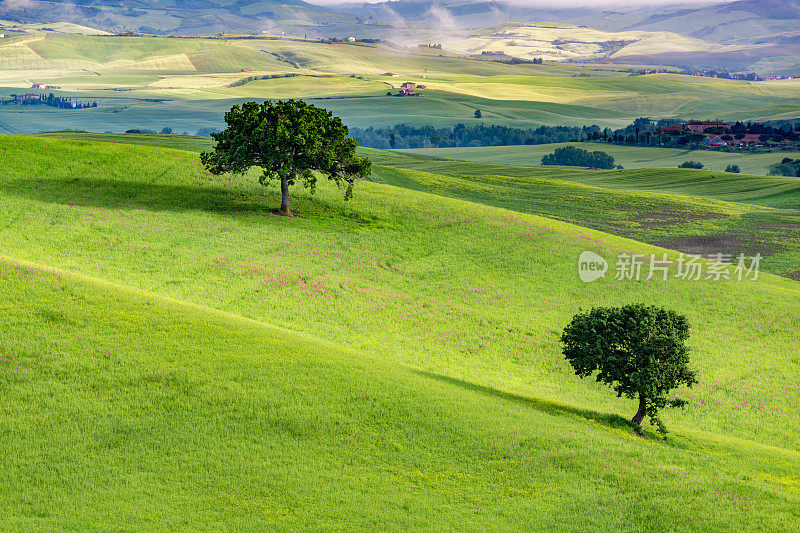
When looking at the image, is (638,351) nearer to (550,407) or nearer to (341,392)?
(550,407)

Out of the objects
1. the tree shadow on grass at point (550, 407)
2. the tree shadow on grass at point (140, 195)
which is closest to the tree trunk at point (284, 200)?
the tree shadow on grass at point (140, 195)

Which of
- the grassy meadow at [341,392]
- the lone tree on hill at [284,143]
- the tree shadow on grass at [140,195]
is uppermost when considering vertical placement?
the lone tree on hill at [284,143]

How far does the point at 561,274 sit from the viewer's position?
61.1m

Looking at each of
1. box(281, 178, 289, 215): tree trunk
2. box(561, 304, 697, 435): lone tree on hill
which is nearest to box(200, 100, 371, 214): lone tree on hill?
box(281, 178, 289, 215): tree trunk

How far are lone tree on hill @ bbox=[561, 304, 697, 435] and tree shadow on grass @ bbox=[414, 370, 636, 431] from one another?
4.88 feet

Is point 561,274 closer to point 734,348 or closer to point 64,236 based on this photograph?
point 734,348

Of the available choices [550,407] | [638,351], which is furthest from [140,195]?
[638,351]

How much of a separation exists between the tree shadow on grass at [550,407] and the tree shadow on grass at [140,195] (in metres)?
40.9

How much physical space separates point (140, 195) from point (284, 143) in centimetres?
1637

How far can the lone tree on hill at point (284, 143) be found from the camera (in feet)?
213

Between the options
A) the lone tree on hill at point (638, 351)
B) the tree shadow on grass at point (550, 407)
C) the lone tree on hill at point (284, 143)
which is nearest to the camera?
the tree shadow on grass at point (550, 407)

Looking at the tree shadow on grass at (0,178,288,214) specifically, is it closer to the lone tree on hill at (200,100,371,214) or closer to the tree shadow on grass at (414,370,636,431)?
the lone tree on hill at (200,100,371,214)

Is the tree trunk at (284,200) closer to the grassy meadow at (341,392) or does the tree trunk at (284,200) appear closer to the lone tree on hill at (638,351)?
the grassy meadow at (341,392)

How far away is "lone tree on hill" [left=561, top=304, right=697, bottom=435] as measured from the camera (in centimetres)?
3238
